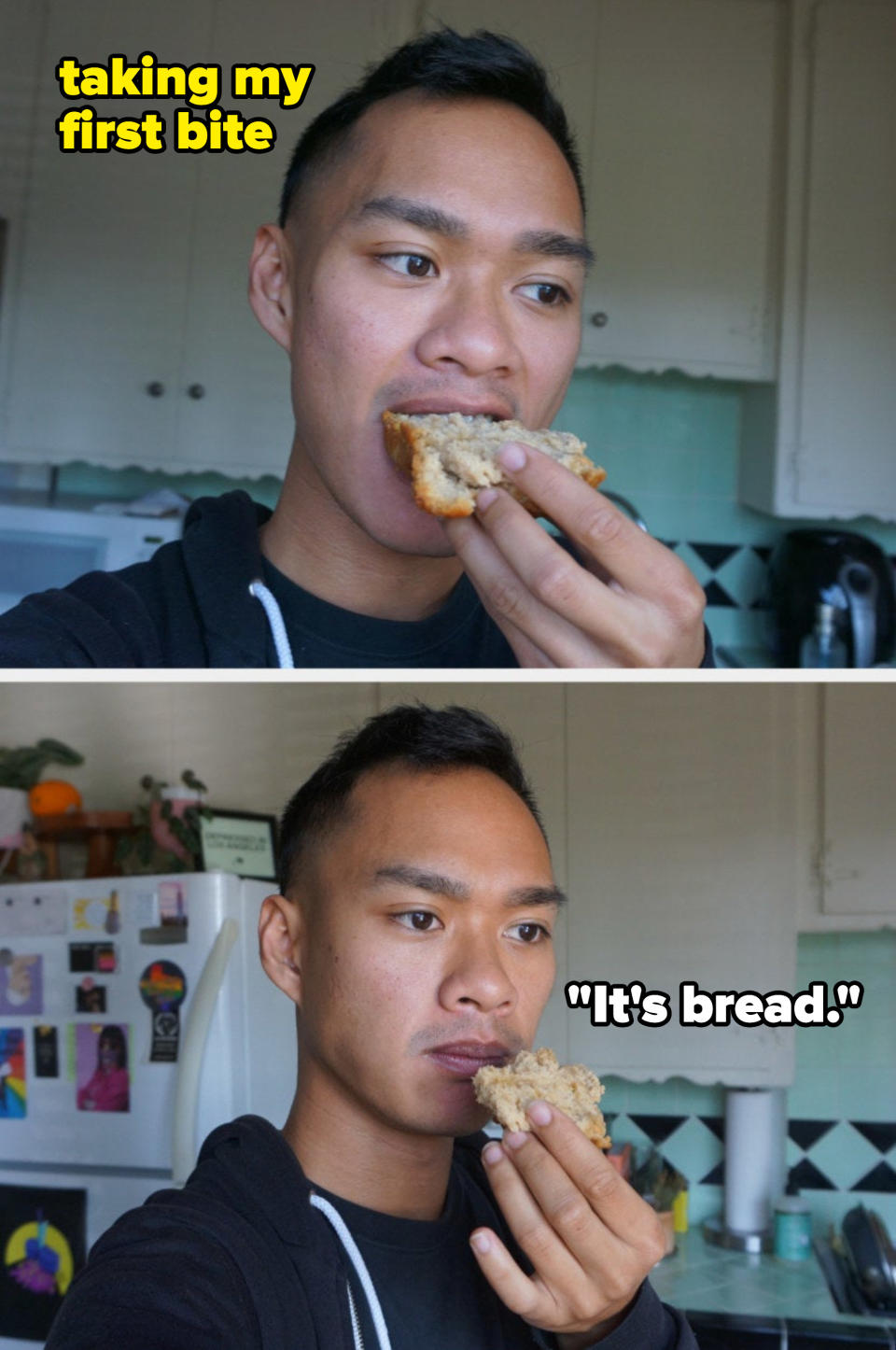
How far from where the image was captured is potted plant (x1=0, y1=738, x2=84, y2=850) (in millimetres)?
2164

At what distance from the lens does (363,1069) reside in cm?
89

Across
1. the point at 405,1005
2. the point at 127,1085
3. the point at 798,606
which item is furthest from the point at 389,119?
the point at 798,606

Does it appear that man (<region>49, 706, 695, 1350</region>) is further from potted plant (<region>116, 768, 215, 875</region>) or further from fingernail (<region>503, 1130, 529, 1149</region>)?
potted plant (<region>116, 768, 215, 875</region>)

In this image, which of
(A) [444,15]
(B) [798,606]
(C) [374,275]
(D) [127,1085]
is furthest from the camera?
(B) [798,606]

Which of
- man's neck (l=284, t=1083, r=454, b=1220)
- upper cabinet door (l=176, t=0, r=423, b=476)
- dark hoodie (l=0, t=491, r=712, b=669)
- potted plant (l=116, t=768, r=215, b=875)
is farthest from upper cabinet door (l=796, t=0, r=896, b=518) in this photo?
man's neck (l=284, t=1083, r=454, b=1220)

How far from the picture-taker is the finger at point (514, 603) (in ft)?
2.45

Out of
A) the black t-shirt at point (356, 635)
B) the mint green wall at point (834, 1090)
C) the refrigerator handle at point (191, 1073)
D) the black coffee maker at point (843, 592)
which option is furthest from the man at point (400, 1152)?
the mint green wall at point (834, 1090)

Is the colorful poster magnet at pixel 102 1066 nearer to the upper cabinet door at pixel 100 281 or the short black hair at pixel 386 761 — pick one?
the upper cabinet door at pixel 100 281

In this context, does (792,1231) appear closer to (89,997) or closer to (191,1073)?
(191,1073)

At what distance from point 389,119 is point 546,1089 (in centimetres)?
56

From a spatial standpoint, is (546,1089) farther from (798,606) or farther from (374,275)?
(798,606)

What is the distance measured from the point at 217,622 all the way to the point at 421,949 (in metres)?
0.24

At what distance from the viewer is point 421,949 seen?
3.02 feet

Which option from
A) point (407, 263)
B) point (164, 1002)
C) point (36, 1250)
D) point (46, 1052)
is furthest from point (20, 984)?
point (407, 263)
